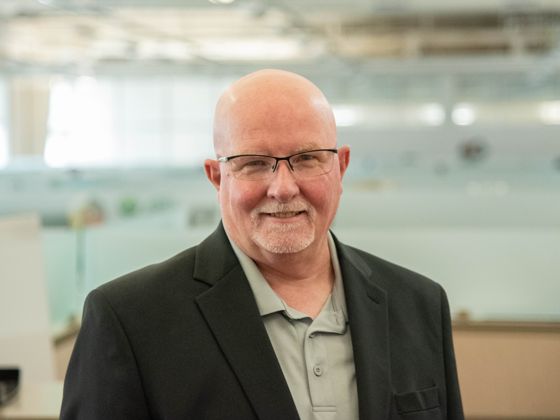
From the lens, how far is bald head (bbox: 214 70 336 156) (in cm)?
118

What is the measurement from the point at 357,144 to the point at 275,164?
6.62 metres

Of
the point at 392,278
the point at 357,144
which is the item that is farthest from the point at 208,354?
the point at 357,144

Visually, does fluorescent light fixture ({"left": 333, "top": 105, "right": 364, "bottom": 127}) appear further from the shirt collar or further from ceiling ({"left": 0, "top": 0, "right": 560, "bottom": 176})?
the shirt collar

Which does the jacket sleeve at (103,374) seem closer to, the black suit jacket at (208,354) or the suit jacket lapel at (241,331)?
the black suit jacket at (208,354)

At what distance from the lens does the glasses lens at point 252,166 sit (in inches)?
46.4

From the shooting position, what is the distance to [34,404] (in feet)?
8.00

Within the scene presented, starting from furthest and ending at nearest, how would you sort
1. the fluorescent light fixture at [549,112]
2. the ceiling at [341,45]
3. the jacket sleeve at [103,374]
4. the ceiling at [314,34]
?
the fluorescent light fixture at [549,112] → the ceiling at [314,34] → the ceiling at [341,45] → the jacket sleeve at [103,374]

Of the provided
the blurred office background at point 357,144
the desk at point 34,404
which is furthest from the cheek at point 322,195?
the blurred office background at point 357,144

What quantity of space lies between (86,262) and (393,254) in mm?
1726

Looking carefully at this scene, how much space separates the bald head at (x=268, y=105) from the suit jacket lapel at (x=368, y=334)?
0.23 metres

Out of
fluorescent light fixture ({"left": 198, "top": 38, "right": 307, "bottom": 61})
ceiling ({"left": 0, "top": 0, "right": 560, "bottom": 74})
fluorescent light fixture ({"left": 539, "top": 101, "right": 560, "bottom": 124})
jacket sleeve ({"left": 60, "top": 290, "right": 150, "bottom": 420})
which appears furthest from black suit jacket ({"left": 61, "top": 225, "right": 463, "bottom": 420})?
fluorescent light fixture ({"left": 539, "top": 101, "right": 560, "bottom": 124})

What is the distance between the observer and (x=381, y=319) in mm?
1281

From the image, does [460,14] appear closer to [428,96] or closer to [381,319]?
[428,96]

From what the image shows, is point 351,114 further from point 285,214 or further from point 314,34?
point 285,214
